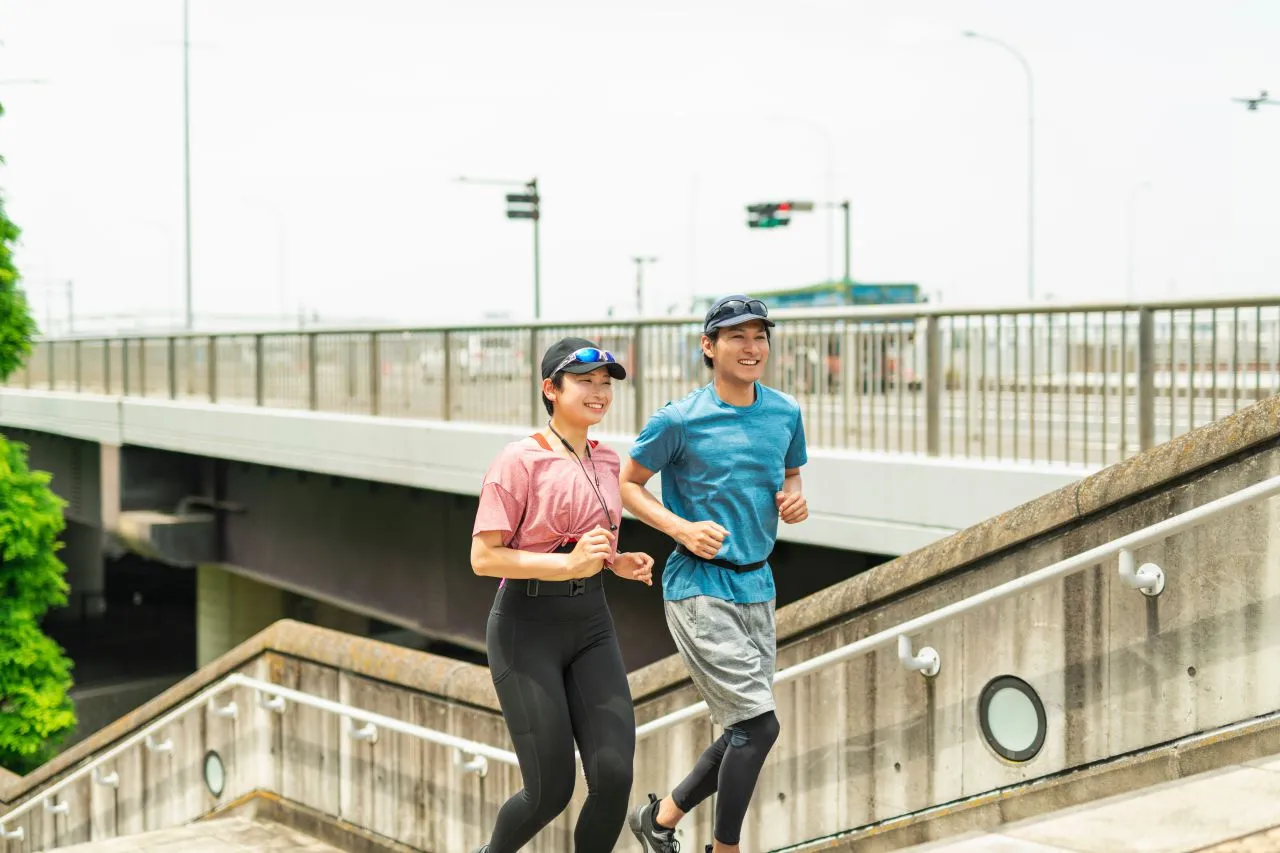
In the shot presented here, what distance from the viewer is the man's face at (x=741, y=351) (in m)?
4.41

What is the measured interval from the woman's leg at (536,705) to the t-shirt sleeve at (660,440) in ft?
1.95

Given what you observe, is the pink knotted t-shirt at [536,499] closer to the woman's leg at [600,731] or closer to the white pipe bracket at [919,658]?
the woman's leg at [600,731]

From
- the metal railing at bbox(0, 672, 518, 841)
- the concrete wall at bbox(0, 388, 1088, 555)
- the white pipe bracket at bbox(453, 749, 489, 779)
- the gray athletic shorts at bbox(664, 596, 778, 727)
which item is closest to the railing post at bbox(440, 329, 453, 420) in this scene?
the concrete wall at bbox(0, 388, 1088, 555)

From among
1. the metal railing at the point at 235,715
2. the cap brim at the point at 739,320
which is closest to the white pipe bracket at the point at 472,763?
the metal railing at the point at 235,715

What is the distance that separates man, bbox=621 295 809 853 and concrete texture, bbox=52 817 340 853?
14.2 ft

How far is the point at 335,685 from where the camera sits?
8.21 metres

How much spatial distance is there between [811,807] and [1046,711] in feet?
3.58

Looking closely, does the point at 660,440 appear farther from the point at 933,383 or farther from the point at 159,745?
the point at 159,745

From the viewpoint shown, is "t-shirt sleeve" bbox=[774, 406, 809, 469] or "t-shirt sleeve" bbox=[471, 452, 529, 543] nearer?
"t-shirt sleeve" bbox=[471, 452, 529, 543]

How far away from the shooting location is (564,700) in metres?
4.36

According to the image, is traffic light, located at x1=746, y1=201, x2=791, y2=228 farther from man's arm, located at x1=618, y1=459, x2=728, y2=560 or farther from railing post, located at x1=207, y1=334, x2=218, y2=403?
man's arm, located at x1=618, y1=459, x2=728, y2=560

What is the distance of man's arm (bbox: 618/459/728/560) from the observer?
4293mm

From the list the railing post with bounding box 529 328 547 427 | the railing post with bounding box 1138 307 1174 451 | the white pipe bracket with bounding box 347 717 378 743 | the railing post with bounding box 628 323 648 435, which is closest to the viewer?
the white pipe bracket with bounding box 347 717 378 743

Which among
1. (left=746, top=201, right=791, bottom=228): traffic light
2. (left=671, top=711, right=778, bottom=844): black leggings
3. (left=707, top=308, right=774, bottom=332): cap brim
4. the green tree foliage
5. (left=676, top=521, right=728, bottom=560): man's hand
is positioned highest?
(left=746, top=201, right=791, bottom=228): traffic light
